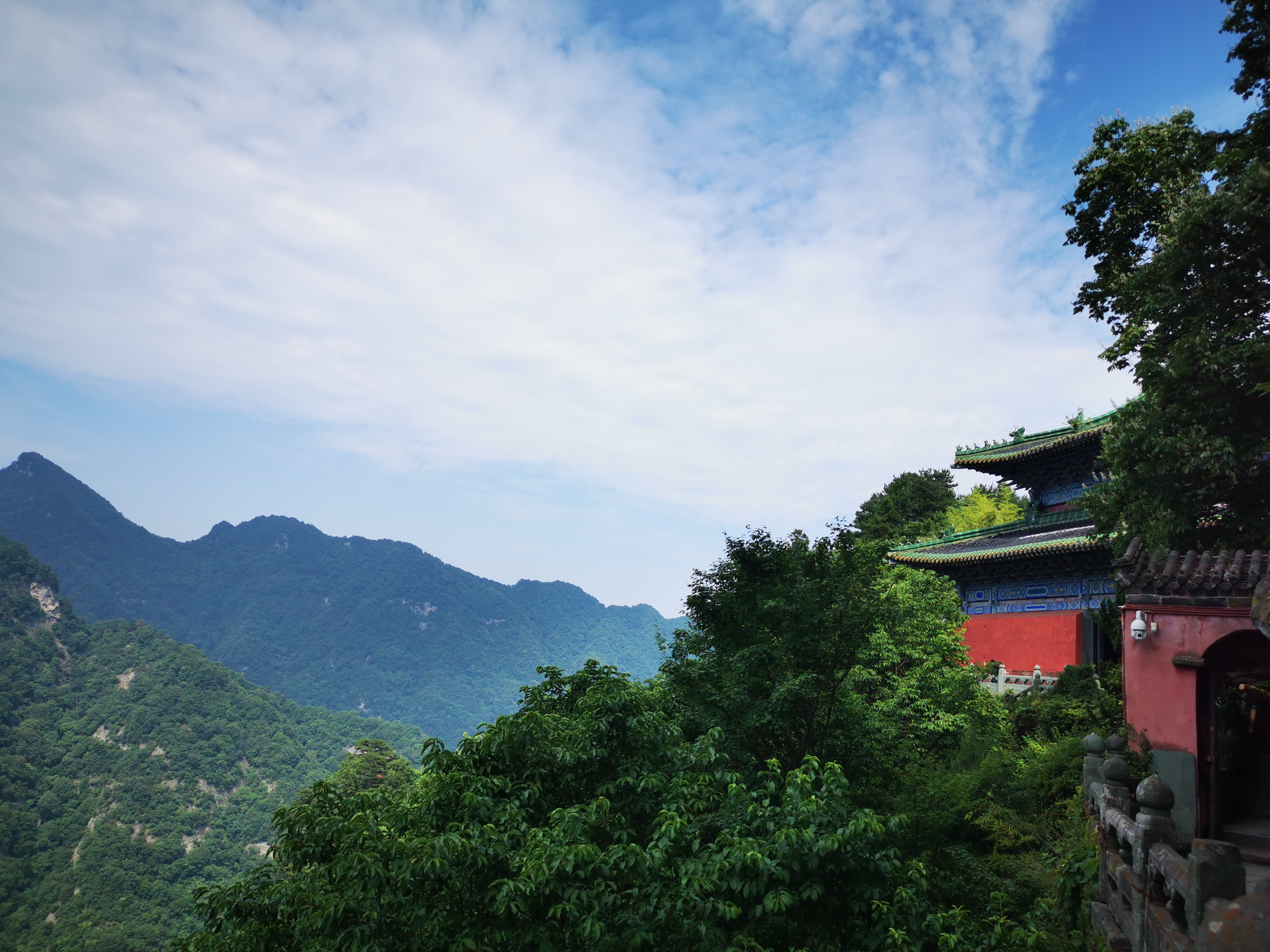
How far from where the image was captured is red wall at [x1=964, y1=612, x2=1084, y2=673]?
20625 millimetres

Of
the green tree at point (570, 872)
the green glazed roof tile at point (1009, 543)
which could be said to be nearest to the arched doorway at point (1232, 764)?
the green tree at point (570, 872)

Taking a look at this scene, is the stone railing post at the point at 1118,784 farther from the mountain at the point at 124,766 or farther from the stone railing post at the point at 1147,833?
the mountain at the point at 124,766

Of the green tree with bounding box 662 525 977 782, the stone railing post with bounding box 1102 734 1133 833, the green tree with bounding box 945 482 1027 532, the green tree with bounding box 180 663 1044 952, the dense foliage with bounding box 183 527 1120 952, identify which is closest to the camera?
the green tree with bounding box 180 663 1044 952

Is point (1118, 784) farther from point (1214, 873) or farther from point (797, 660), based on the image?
point (797, 660)

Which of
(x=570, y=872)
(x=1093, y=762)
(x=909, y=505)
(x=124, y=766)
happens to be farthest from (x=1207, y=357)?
(x=124, y=766)

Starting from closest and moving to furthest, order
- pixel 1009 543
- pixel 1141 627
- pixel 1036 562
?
pixel 1141 627
pixel 1036 562
pixel 1009 543

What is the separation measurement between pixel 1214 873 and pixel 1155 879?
1.43 metres

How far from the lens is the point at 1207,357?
944 centimetres

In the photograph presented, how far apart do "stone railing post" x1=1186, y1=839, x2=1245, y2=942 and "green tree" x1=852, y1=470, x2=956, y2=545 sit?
122 ft

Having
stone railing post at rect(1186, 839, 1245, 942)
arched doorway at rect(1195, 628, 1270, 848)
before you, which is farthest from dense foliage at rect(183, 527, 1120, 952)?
stone railing post at rect(1186, 839, 1245, 942)

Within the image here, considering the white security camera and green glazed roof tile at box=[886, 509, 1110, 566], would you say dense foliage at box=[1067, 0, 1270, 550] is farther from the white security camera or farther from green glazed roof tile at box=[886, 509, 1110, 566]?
green glazed roof tile at box=[886, 509, 1110, 566]

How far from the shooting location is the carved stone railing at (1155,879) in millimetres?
2391

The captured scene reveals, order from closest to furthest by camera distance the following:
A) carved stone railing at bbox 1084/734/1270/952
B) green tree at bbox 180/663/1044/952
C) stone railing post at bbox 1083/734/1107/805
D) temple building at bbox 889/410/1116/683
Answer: carved stone railing at bbox 1084/734/1270/952, green tree at bbox 180/663/1044/952, stone railing post at bbox 1083/734/1107/805, temple building at bbox 889/410/1116/683

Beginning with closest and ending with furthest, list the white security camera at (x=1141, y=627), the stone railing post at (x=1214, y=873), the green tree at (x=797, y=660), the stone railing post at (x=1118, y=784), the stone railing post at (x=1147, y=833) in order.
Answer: the stone railing post at (x=1214, y=873) → the stone railing post at (x=1147, y=833) → the stone railing post at (x=1118, y=784) → the white security camera at (x=1141, y=627) → the green tree at (x=797, y=660)
